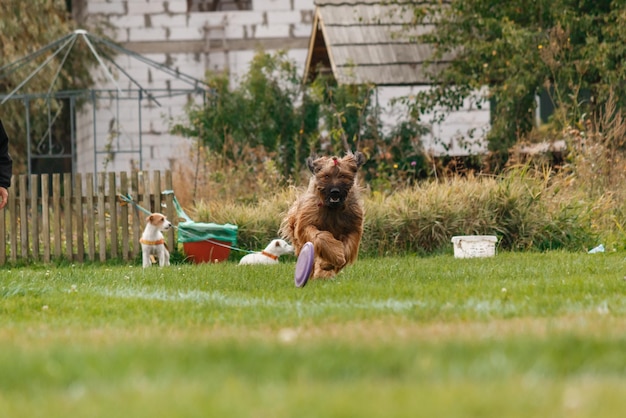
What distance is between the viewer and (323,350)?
444cm

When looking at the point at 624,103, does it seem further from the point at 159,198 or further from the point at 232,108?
the point at 159,198

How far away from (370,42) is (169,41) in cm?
663

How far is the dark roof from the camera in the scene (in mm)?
19609

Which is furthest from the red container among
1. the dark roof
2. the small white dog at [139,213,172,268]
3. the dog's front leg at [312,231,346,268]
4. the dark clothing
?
the dark roof

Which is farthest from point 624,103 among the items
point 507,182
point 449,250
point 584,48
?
point 449,250

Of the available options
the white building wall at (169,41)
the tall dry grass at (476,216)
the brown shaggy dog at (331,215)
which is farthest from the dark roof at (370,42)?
the brown shaggy dog at (331,215)

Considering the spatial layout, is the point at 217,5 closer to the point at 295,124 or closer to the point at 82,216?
the point at 295,124

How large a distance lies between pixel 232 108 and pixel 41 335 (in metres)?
13.8

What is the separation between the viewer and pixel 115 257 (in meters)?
14.2

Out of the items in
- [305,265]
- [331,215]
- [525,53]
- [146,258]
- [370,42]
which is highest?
[370,42]

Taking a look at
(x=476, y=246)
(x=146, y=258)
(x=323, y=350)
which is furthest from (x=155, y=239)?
(x=323, y=350)

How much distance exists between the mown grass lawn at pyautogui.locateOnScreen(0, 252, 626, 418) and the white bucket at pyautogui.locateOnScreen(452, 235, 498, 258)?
12.0ft

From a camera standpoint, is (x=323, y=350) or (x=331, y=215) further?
(x=331, y=215)

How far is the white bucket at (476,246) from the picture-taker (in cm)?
1230
